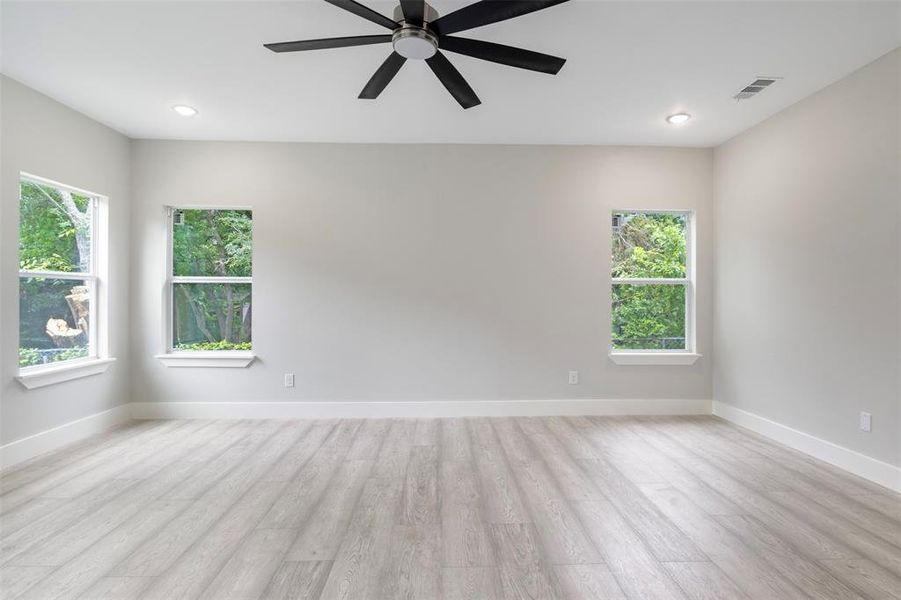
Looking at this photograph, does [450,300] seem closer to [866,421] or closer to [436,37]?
[436,37]

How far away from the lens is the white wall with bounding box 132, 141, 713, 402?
4105 mm

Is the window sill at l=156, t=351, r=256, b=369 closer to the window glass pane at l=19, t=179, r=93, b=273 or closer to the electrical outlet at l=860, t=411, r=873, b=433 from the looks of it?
the window glass pane at l=19, t=179, r=93, b=273

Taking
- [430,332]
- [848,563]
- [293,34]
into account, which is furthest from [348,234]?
[848,563]

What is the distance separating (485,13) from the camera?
1.83 metres

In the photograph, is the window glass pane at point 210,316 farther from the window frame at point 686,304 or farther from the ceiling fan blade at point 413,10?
the window frame at point 686,304

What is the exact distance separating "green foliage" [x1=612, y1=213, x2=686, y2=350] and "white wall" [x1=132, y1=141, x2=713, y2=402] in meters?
0.19

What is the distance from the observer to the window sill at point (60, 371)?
3.02 metres

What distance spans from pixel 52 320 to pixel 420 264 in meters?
3.09

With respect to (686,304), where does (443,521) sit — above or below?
below

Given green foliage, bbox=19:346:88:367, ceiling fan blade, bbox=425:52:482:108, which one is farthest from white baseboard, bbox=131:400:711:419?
ceiling fan blade, bbox=425:52:482:108

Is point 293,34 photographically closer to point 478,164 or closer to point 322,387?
point 478,164

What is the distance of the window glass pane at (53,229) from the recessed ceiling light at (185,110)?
1.16 metres

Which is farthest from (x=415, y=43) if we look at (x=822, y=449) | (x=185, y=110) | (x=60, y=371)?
(x=822, y=449)

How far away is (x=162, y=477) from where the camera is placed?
9.01 ft
